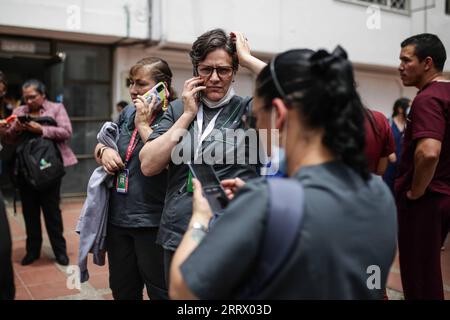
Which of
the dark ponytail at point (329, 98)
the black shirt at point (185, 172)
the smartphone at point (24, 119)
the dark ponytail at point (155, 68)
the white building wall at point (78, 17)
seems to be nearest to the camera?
the dark ponytail at point (329, 98)

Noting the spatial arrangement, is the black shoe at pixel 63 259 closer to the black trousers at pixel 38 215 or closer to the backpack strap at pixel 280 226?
the black trousers at pixel 38 215

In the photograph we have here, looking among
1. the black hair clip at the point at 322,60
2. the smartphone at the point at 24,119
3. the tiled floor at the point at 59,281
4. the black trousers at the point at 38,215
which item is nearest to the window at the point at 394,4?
the tiled floor at the point at 59,281

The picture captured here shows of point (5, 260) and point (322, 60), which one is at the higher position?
point (322, 60)

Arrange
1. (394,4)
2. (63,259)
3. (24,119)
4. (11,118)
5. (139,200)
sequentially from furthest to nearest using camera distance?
1. (394,4)
2. (63,259)
3. (24,119)
4. (11,118)
5. (139,200)

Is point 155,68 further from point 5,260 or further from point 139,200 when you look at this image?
point 5,260

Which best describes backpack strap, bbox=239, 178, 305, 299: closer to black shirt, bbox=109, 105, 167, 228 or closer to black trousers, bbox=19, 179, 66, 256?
black shirt, bbox=109, 105, 167, 228

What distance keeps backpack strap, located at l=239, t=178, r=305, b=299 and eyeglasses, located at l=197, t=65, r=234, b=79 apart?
1119 mm

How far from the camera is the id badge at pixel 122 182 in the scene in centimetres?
248

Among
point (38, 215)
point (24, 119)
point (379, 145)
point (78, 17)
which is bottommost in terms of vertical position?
point (38, 215)

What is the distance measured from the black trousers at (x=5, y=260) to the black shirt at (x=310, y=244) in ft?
2.63

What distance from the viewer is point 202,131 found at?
205cm

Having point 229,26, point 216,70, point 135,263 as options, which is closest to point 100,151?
point 135,263

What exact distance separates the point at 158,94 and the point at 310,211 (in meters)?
1.60
